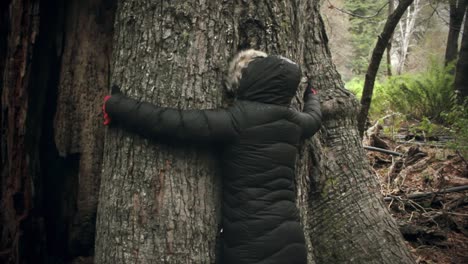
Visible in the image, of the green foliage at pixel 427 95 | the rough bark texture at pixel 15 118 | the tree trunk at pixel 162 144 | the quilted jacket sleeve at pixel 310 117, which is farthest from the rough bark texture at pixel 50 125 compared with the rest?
the green foliage at pixel 427 95

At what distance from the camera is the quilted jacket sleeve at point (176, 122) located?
9.45 feet

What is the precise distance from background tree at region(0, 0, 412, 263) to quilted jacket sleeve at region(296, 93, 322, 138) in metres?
0.30

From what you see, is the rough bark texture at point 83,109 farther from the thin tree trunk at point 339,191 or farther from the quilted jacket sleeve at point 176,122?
the thin tree trunk at point 339,191

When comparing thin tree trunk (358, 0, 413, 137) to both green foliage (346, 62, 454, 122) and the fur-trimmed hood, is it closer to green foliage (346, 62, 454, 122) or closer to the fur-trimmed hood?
the fur-trimmed hood

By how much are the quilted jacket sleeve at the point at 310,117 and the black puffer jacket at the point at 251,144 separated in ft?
0.91

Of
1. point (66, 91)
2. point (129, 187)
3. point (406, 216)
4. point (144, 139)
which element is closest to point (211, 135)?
point (144, 139)

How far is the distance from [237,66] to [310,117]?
0.83 meters

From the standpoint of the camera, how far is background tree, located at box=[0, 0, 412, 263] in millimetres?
3012

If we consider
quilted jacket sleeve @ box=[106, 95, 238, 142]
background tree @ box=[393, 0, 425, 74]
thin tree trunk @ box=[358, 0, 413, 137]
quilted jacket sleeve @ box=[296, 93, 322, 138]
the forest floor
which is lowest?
the forest floor

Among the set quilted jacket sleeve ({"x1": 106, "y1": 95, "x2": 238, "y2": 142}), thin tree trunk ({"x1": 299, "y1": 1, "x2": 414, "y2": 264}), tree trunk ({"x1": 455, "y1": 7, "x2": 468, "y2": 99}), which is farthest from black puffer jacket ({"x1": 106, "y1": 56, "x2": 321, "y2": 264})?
tree trunk ({"x1": 455, "y1": 7, "x2": 468, "y2": 99})

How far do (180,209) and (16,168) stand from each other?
4.95 feet

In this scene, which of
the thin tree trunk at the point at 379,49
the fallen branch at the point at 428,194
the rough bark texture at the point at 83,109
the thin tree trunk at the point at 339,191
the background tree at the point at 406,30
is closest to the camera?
the rough bark texture at the point at 83,109

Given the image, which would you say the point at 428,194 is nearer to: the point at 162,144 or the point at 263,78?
the point at 263,78

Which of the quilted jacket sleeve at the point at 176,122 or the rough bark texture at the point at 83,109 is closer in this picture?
the quilted jacket sleeve at the point at 176,122
